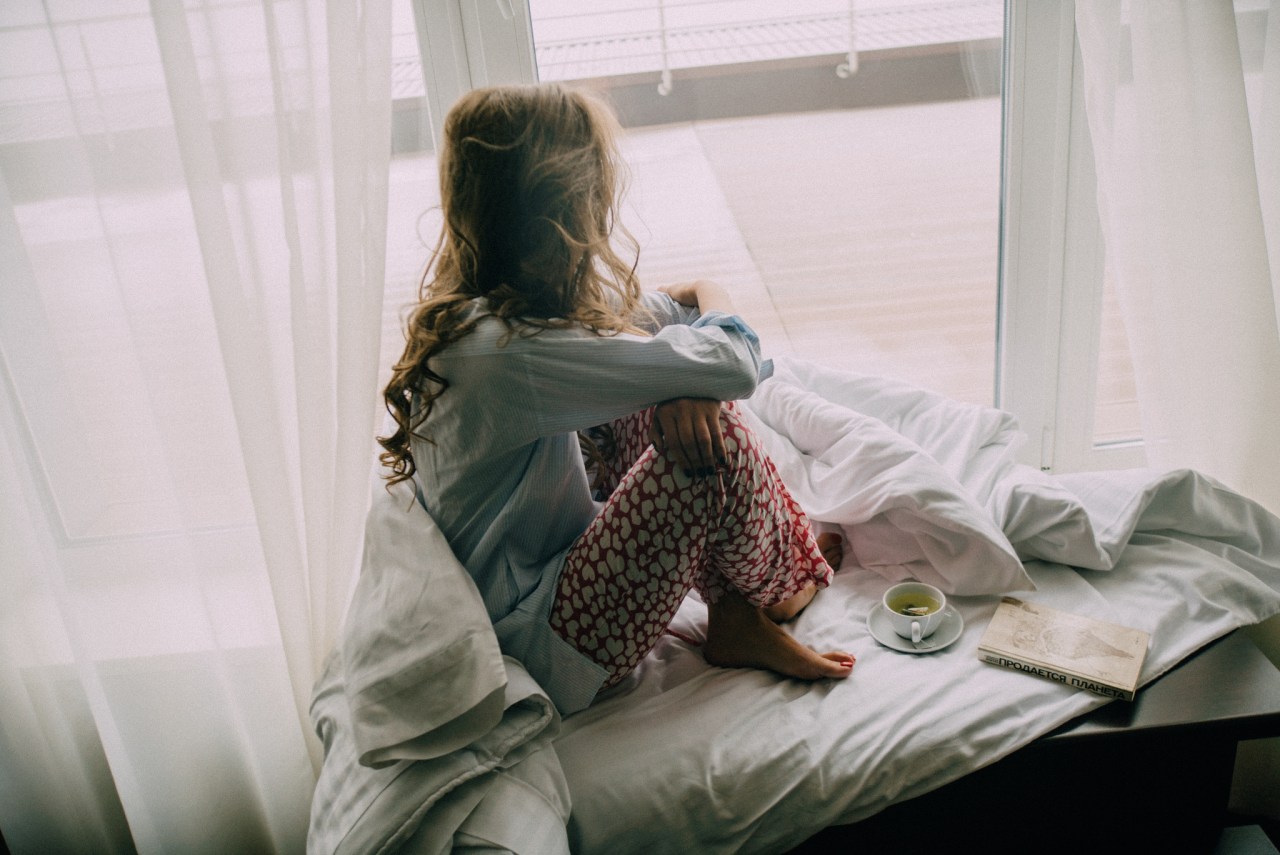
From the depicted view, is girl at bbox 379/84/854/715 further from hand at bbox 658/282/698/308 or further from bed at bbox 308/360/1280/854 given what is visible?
hand at bbox 658/282/698/308

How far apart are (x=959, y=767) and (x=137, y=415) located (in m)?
1.17

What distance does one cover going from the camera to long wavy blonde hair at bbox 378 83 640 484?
3.59ft

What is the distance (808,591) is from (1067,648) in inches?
14.5

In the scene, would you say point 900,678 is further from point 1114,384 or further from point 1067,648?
point 1114,384

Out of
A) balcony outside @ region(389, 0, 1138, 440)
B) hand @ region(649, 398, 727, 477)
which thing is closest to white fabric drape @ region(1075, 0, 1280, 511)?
balcony outside @ region(389, 0, 1138, 440)

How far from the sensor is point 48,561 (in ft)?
4.14

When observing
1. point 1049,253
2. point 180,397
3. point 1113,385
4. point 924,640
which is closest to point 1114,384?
point 1113,385

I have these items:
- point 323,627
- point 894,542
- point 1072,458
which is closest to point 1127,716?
point 894,542

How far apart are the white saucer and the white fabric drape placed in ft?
1.75

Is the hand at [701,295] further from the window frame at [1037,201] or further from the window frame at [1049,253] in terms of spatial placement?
the window frame at [1049,253]

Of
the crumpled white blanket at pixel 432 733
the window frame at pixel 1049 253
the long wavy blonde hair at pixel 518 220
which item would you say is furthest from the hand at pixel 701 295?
the window frame at pixel 1049 253

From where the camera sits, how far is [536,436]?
3.68 feet

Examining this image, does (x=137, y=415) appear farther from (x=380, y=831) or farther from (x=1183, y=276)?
(x=1183, y=276)

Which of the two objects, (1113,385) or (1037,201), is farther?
(1113,385)
